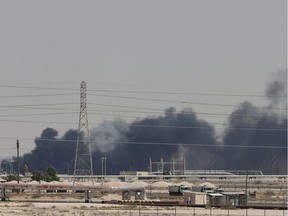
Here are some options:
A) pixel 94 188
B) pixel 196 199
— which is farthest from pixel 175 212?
pixel 94 188

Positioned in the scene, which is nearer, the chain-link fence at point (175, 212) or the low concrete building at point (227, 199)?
the chain-link fence at point (175, 212)

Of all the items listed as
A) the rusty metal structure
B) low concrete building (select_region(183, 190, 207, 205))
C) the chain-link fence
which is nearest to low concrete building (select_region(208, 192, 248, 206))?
low concrete building (select_region(183, 190, 207, 205))

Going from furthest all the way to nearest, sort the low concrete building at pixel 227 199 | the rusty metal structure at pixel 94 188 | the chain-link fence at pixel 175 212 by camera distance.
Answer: the rusty metal structure at pixel 94 188 → the low concrete building at pixel 227 199 → the chain-link fence at pixel 175 212

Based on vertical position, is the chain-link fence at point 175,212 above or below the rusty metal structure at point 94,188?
below

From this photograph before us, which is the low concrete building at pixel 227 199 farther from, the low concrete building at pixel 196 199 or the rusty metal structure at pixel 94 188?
the rusty metal structure at pixel 94 188

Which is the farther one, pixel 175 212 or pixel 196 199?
pixel 196 199

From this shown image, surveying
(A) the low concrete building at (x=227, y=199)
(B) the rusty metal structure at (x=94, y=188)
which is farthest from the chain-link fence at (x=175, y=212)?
(B) the rusty metal structure at (x=94, y=188)

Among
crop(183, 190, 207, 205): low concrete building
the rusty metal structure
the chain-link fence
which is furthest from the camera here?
the rusty metal structure

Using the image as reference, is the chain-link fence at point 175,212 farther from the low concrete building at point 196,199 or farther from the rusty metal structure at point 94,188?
the rusty metal structure at point 94,188

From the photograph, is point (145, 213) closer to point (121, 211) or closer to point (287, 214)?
point (121, 211)

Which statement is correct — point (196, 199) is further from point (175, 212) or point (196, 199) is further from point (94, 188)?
point (175, 212)

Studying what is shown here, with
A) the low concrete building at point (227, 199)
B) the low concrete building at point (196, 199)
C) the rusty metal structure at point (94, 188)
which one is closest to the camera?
the low concrete building at point (227, 199)

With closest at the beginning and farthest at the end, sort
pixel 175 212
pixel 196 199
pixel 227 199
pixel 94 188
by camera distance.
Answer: pixel 175 212 < pixel 227 199 < pixel 196 199 < pixel 94 188

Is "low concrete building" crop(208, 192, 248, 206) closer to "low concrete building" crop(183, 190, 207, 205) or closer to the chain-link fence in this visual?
"low concrete building" crop(183, 190, 207, 205)
